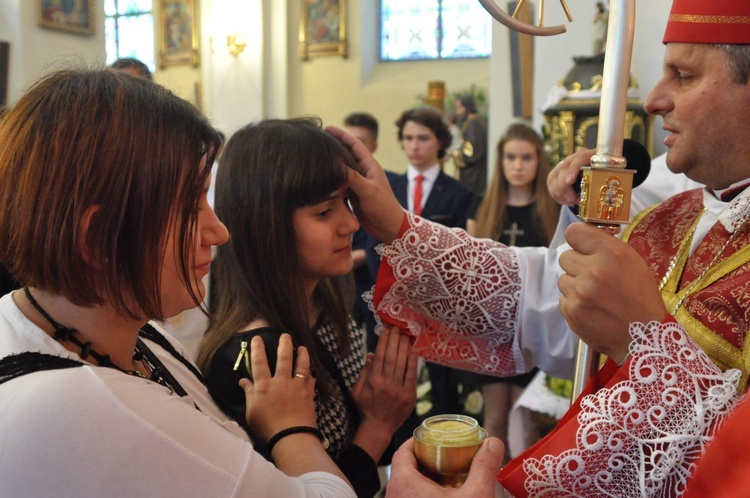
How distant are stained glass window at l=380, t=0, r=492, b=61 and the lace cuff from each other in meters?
11.5

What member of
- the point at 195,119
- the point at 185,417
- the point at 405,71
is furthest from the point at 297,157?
the point at 405,71

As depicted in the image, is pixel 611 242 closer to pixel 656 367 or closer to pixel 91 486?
pixel 656 367

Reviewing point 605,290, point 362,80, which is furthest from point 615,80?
point 362,80

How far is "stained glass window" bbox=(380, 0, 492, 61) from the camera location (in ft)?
41.2

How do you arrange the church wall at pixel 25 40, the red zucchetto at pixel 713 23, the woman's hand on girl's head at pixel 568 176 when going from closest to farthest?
the red zucchetto at pixel 713 23 → the woman's hand on girl's head at pixel 568 176 → the church wall at pixel 25 40

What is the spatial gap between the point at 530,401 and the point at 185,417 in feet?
8.51

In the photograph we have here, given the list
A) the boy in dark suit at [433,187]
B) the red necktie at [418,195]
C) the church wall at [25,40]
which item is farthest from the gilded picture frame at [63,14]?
the red necktie at [418,195]

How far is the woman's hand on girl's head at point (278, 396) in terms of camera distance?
1.46 m

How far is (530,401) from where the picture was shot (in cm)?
346

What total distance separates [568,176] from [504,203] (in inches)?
116

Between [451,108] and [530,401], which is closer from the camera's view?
[530,401]

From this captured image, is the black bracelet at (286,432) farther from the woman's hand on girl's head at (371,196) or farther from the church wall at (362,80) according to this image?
the church wall at (362,80)

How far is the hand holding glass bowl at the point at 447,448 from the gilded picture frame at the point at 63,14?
23.8 ft

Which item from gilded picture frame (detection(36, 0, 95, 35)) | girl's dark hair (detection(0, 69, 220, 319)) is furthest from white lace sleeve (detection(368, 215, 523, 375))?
gilded picture frame (detection(36, 0, 95, 35))
